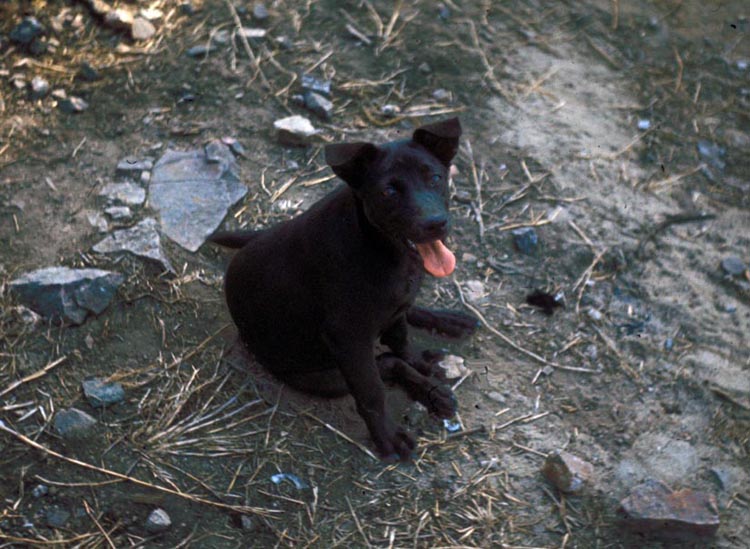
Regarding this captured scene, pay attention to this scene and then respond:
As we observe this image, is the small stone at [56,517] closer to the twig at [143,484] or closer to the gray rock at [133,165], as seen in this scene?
the twig at [143,484]

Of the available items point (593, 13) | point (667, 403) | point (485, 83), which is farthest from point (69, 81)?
point (667, 403)

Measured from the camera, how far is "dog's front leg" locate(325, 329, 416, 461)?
4.16 metres

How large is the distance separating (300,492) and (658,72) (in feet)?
13.8

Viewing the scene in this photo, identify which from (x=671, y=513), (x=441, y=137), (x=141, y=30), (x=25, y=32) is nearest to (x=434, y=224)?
(x=441, y=137)

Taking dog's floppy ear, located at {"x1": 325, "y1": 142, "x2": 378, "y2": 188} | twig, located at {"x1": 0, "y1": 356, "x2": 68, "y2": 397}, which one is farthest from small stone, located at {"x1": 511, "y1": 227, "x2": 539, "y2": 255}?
twig, located at {"x1": 0, "y1": 356, "x2": 68, "y2": 397}

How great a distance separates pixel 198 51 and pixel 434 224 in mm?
3404

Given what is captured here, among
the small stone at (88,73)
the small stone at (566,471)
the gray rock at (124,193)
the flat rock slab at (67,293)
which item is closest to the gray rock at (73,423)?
the flat rock slab at (67,293)

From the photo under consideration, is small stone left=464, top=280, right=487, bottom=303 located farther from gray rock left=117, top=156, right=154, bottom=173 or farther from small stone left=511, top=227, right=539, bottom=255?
gray rock left=117, top=156, right=154, bottom=173

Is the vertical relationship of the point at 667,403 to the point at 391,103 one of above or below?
below

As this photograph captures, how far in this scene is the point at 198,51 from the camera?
6441 mm

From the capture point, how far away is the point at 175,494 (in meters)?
4.20

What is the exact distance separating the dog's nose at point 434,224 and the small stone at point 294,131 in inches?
92.4

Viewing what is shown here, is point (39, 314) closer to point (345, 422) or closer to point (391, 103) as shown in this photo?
point (345, 422)

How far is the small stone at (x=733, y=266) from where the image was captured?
5480 millimetres
